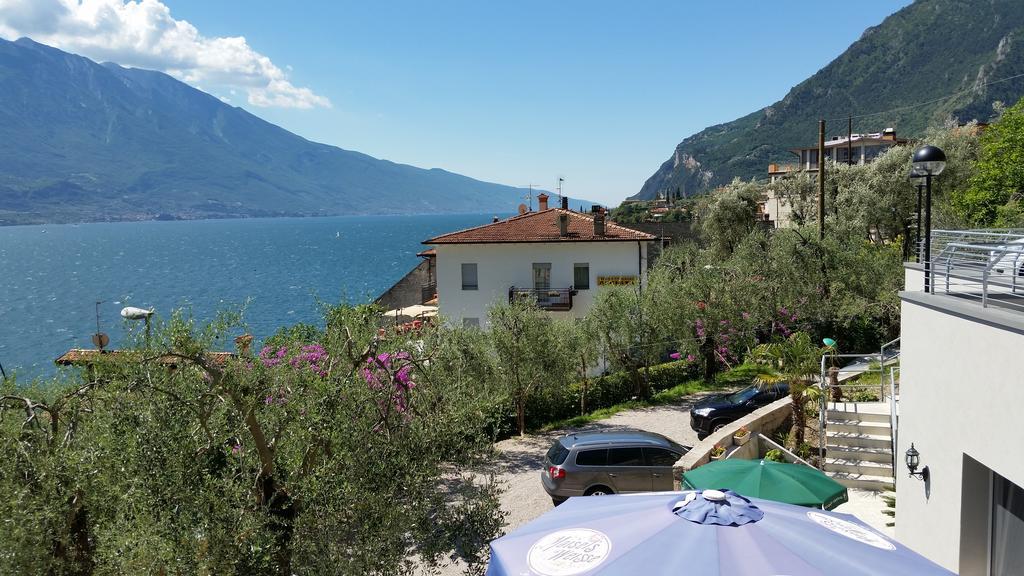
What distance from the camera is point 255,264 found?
164 meters

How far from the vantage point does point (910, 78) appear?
128 meters

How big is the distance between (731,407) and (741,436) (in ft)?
15.6

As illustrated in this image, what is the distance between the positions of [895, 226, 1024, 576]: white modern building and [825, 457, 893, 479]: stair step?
531cm

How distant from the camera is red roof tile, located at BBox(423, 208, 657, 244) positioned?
36.7m

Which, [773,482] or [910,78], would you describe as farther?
[910,78]

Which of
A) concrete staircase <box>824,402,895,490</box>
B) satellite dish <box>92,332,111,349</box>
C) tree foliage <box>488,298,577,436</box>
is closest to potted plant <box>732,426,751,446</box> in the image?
concrete staircase <box>824,402,895,490</box>

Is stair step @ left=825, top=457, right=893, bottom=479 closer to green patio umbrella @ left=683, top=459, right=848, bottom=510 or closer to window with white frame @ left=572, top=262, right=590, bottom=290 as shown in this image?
green patio umbrella @ left=683, top=459, right=848, bottom=510

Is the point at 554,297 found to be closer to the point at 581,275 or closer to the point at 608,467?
the point at 581,275

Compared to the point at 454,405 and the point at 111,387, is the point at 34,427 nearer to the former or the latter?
the point at 111,387

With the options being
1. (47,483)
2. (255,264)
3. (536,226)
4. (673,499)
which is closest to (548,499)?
(673,499)

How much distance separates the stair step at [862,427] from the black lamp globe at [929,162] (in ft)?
25.1

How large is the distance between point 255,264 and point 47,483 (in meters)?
167

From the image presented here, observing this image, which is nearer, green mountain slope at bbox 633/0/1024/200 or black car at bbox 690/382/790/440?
black car at bbox 690/382/790/440

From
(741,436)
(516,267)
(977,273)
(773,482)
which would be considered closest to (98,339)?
(773,482)
